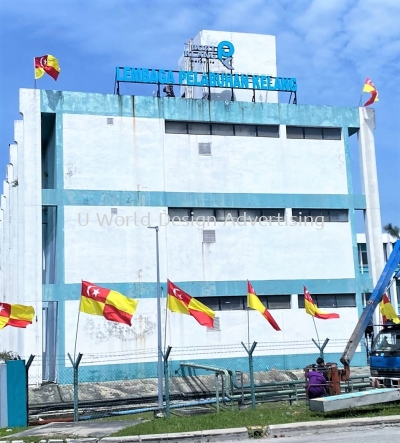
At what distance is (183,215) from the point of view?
118 ft

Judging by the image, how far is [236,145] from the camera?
122 ft

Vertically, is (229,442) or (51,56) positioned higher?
(51,56)

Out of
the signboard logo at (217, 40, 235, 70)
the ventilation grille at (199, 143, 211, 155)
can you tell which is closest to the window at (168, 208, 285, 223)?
the ventilation grille at (199, 143, 211, 155)

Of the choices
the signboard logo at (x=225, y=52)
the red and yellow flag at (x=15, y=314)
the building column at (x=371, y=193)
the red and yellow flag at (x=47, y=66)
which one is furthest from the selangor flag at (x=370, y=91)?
the red and yellow flag at (x=15, y=314)

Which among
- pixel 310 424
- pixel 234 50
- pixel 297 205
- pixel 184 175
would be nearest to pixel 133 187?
pixel 184 175

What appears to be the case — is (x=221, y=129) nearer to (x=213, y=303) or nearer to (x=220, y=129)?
(x=220, y=129)

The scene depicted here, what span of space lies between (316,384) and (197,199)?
18795mm

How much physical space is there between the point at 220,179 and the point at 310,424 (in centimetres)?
2315

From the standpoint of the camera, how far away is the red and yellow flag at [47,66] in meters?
35.2

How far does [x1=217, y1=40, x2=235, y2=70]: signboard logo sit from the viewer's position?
134ft

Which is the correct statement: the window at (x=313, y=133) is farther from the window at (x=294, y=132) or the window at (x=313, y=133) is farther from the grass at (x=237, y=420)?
the grass at (x=237, y=420)

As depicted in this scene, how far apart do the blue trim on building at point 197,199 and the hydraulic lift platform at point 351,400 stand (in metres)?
20.7

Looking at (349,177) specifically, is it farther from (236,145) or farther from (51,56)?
(51,56)

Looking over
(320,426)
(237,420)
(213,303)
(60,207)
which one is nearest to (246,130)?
(213,303)
